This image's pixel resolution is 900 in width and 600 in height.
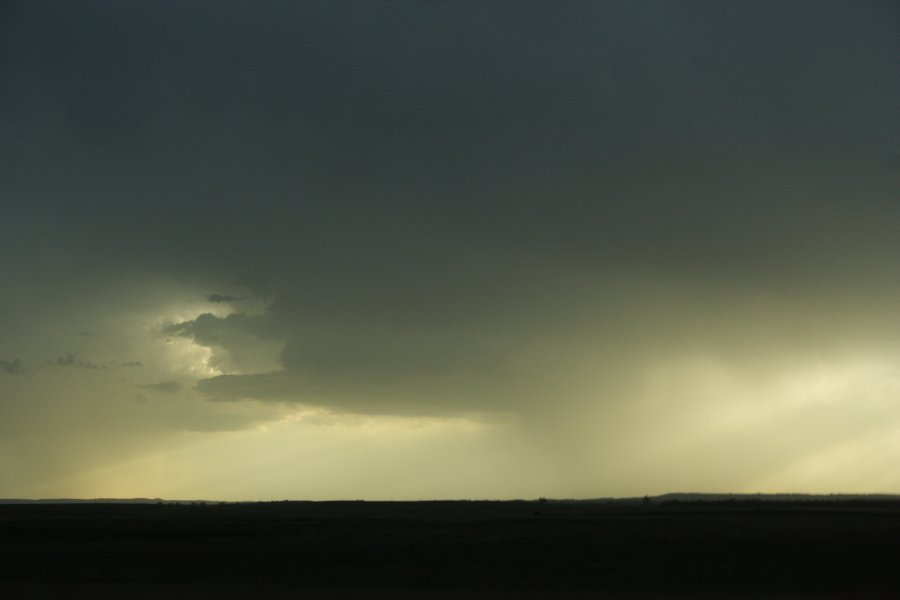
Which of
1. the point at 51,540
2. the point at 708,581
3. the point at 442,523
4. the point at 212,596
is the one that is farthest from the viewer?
the point at 442,523

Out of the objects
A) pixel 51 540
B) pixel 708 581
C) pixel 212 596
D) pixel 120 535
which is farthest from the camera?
pixel 120 535

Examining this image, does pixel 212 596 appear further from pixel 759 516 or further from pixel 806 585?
pixel 759 516

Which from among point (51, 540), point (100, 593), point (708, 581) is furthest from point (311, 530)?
point (708, 581)

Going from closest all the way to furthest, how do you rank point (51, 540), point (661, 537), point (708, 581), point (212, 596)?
1. point (212, 596)
2. point (708, 581)
3. point (661, 537)
4. point (51, 540)

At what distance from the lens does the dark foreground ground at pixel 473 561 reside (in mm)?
31266

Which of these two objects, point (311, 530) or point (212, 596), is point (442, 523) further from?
point (212, 596)

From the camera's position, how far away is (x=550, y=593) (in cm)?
3011

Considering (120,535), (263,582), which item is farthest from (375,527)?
(263,582)

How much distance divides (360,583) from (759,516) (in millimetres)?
42870

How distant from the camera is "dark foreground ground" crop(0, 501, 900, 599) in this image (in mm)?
31266

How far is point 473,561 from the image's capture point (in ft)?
128

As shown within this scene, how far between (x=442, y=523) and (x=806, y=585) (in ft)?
122

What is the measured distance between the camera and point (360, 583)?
33.2 m

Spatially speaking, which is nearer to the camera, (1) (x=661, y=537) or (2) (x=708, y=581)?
(2) (x=708, y=581)
